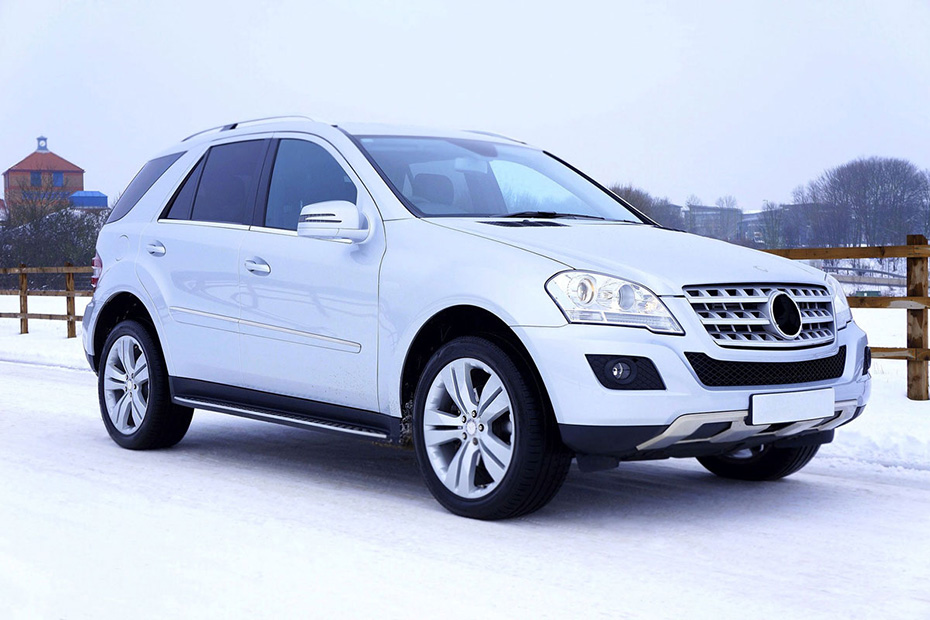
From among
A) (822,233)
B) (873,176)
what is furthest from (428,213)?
(873,176)

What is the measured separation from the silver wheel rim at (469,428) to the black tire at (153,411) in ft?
7.73

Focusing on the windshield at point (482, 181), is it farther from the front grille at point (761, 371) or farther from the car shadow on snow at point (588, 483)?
the front grille at point (761, 371)

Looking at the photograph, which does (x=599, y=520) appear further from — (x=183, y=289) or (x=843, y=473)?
(x=183, y=289)

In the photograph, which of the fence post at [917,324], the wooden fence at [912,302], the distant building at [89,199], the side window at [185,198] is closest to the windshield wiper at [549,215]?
the side window at [185,198]

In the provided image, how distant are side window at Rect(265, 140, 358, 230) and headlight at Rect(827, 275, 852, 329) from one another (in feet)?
7.71

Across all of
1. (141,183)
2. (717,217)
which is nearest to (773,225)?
(717,217)

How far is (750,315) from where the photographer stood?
15.0ft

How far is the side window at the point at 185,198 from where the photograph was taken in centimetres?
662

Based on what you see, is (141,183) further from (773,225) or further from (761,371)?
(773,225)

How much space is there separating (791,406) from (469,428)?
1338 millimetres

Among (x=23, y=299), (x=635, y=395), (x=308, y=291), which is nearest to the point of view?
(x=635, y=395)

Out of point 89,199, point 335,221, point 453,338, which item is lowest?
point 453,338

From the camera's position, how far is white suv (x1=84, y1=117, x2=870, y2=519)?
4.39 metres

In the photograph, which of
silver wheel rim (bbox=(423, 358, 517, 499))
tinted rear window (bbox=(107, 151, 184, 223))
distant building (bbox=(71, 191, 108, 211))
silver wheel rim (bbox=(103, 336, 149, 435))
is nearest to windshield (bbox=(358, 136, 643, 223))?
silver wheel rim (bbox=(423, 358, 517, 499))
